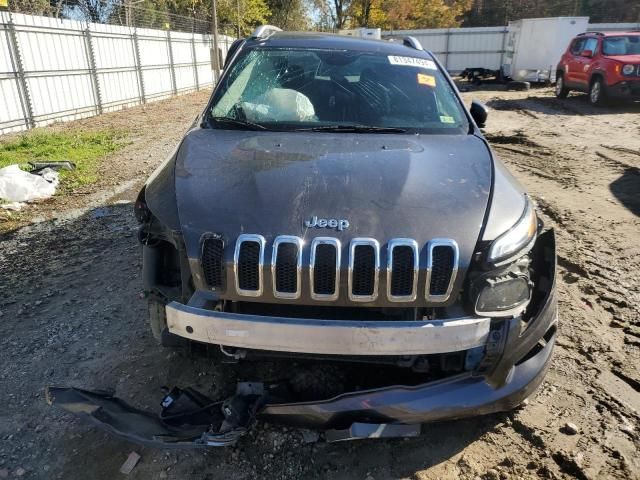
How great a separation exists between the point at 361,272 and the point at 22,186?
19.0 ft

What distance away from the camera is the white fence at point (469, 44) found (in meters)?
24.6

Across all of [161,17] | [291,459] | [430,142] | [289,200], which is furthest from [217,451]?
[161,17]

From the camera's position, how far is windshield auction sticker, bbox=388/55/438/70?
3.76 metres

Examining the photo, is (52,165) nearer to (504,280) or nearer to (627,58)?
(504,280)

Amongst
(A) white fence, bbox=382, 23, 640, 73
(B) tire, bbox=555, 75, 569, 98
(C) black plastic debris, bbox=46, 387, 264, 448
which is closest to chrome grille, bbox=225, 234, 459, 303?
(C) black plastic debris, bbox=46, 387, 264, 448

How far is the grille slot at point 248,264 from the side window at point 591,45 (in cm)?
1522

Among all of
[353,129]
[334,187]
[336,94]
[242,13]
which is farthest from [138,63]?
[242,13]

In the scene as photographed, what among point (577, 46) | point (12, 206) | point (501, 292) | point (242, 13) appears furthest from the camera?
point (242, 13)

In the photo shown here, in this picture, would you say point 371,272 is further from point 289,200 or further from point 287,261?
Answer: point 289,200

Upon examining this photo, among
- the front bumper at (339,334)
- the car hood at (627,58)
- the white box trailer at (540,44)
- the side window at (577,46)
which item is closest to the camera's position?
the front bumper at (339,334)

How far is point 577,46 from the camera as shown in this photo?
15.0 m

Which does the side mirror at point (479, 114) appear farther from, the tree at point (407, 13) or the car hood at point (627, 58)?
→ the tree at point (407, 13)

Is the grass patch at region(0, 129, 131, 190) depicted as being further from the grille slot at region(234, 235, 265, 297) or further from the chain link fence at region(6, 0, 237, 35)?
the grille slot at region(234, 235, 265, 297)

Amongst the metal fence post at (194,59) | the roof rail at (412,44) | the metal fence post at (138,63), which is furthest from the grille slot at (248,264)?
the metal fence post at (194,59)
